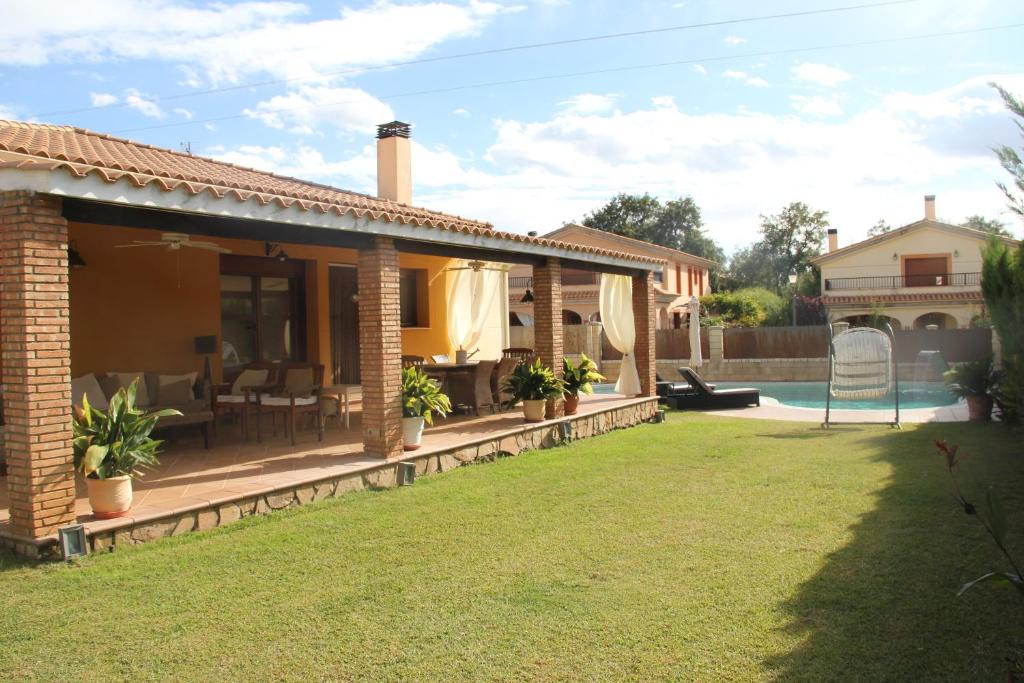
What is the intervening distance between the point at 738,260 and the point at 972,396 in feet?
169

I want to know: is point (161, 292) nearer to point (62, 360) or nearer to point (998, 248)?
point (62, 360)

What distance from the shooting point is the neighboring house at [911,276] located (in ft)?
119

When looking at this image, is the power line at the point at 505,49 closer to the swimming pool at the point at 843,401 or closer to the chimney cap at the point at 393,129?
the chimney cap at the point at 393,129

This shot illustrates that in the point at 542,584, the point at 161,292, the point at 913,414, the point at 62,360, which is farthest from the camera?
the point at 913,414

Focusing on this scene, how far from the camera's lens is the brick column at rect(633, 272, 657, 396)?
46.5ft

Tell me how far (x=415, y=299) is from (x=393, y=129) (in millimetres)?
4254

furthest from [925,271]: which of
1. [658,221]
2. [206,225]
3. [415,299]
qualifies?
[206,225]

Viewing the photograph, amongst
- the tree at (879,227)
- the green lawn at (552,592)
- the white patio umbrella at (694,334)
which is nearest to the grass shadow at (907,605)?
the green lawn at (552,592)

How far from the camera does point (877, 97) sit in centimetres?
1255

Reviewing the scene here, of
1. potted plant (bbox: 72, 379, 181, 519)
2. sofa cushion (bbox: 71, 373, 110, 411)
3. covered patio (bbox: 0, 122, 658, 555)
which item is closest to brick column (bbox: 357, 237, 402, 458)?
covered patio (bbox: 0, 122, 658, 555)

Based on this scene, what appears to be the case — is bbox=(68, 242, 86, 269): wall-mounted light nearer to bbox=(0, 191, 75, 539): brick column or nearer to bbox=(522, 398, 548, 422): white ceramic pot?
bbox=(0, 191, 75, 539): brick column

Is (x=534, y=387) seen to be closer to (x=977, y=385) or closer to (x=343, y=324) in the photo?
(x=343, y=324)

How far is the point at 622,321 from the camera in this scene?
13836 millimetres

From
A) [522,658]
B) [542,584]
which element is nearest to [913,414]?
[542,584]
